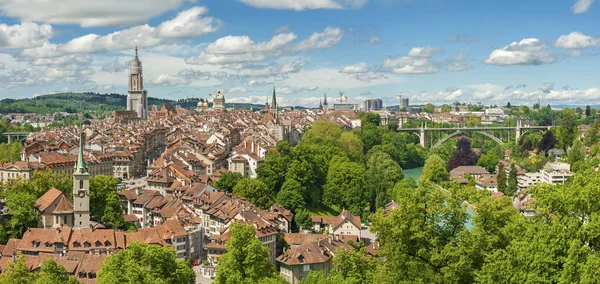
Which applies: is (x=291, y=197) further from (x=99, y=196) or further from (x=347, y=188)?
(x=99, y=196)

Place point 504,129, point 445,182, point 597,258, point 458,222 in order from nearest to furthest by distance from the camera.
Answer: point 597,258, point 458,222, point 445,182, point 504,129

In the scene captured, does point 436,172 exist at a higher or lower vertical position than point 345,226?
higher

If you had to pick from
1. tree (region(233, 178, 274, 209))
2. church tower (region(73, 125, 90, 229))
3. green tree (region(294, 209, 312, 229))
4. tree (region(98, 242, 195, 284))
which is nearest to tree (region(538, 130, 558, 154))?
green tree (region(294, 209, 312, 229))

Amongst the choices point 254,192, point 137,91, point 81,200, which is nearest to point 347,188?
point 254,192

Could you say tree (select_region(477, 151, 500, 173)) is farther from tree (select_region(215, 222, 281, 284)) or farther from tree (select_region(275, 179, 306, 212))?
tree (select_region(215, 222, 281, 284))

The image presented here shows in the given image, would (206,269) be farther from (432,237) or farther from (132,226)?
(432,237)

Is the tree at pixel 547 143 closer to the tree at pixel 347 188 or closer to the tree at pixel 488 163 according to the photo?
the tree at pixel 488 163

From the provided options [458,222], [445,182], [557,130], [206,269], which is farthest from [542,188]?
[557,130]
